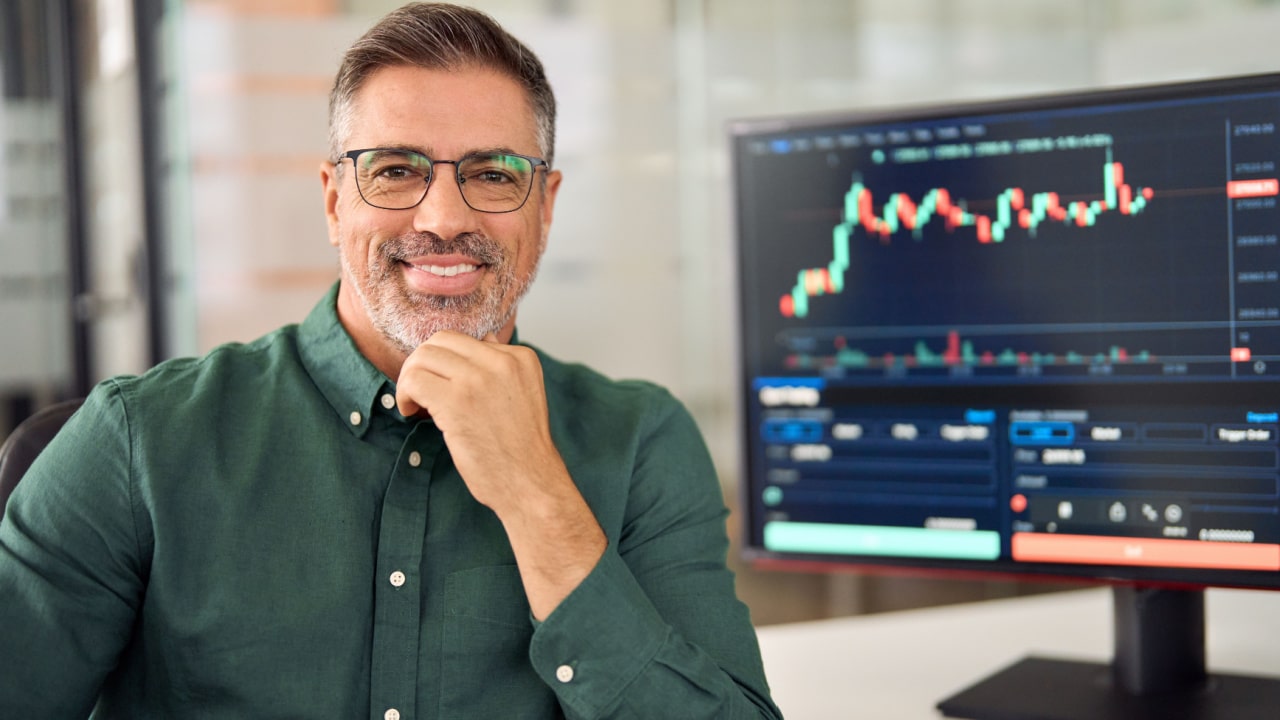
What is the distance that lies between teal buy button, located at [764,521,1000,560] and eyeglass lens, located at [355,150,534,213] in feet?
1.88

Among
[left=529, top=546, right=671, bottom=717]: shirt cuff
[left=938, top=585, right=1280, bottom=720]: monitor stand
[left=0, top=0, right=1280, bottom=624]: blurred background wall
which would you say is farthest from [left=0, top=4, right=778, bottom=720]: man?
[left=0, top=0, right=1280, bottom=624]: blurred background wall

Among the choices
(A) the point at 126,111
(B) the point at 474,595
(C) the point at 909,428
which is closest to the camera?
(B) the point at 474,595

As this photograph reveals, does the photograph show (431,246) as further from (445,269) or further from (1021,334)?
(1021,334)

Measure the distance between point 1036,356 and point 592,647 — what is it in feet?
2.14

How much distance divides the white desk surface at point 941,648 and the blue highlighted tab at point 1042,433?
0.26m

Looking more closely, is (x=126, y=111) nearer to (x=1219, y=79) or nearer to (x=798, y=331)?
(x=798, y=331)

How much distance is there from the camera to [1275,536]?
1281 mm

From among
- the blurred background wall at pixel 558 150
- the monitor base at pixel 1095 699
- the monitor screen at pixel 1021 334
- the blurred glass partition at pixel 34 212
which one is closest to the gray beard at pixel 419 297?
the monitor screen at pixel 1021 334

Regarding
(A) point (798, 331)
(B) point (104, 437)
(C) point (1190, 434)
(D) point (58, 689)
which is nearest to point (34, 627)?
(D) point (58, 689)

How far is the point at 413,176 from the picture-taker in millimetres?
1177

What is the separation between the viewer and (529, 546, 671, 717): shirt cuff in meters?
1.05

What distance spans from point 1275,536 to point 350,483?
3.17ft

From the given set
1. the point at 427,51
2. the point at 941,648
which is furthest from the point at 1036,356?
the point at 427,51

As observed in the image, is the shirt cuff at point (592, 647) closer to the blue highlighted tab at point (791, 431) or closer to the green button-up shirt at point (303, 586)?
the green button-up shirt at point (303, 586)
